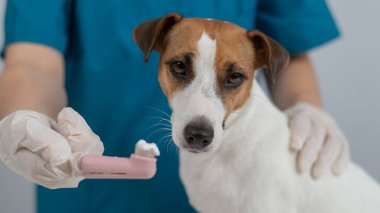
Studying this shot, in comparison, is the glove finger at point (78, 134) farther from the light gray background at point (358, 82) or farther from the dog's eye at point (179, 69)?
the light gray background at point (358, 82)

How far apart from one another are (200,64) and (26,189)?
0.96ft

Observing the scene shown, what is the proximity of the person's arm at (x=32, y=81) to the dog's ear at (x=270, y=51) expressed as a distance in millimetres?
246

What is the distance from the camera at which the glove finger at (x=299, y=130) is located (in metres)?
0.76

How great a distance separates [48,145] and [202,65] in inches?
8.6

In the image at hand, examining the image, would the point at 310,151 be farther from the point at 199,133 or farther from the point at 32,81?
the point at 32,81

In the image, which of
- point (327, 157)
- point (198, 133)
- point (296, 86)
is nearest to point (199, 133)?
point (198, 133)

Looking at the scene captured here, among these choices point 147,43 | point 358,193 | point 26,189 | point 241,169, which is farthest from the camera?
point 358,193

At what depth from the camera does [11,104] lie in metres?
0.54

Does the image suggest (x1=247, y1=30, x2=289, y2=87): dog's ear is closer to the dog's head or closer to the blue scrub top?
the dog's head

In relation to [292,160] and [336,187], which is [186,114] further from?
[336,187]

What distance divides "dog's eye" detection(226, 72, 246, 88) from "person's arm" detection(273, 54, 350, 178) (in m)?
0.21

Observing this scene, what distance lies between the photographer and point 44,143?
0.40 metres

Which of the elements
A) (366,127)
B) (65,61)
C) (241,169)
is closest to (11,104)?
(65,61)

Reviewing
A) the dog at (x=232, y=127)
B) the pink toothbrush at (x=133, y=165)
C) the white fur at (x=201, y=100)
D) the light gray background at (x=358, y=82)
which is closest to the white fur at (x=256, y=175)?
the dog at (x=232, y=127)
